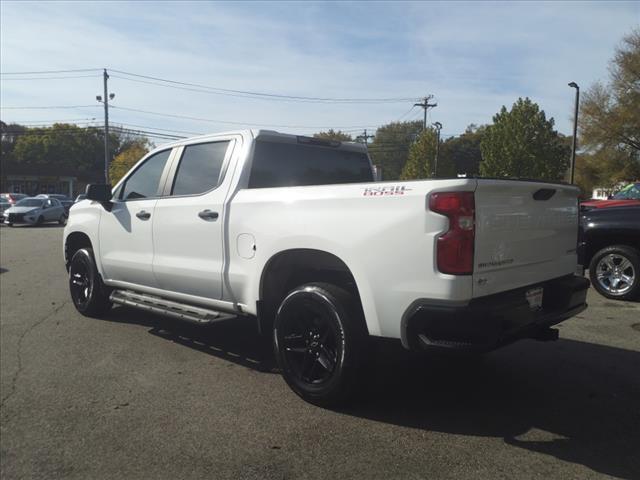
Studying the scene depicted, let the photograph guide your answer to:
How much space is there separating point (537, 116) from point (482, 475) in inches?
1948

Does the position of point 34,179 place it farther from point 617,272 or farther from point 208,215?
point 617,272

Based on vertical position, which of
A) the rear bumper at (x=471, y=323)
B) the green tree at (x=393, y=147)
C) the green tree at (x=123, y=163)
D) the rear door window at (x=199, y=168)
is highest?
the green tree at (x=393, y=147)

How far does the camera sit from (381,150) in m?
79.5

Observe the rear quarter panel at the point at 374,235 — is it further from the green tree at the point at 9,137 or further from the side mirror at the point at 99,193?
the green tree at the point at 9,137

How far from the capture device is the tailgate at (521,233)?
322 cm

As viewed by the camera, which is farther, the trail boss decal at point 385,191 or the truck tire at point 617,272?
the truck tire at point 617,272

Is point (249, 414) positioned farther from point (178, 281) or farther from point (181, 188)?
point (181, 188)

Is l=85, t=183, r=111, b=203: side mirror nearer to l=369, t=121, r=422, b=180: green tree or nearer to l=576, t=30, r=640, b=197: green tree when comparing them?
l=576, t=30, r=640, b=197: green tree

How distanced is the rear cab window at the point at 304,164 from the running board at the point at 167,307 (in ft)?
3.77

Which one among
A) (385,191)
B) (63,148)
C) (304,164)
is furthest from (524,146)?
(63,148)

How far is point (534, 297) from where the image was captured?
12.0ft

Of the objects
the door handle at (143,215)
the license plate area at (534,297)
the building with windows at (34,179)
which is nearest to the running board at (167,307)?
the door handle at (143,215)

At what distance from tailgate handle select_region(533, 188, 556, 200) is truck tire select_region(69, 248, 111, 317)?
4.82 m

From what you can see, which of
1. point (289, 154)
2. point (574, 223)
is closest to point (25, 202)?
point (289, 154)
